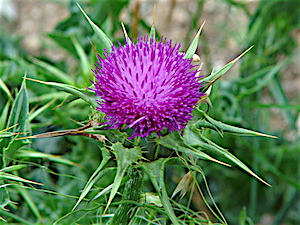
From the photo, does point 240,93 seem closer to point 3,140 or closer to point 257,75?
point 257,75

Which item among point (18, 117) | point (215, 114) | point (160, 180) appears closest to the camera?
point (160, 180)

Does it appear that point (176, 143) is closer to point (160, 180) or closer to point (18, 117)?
point (160, 180)

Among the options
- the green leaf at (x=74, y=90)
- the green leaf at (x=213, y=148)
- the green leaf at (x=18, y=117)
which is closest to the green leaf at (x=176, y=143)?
the green leaf at (x=213, y=148)

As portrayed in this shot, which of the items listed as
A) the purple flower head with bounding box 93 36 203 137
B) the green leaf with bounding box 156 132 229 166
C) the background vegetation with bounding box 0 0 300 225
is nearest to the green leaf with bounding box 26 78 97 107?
Result: the purple flower head with bounding box 93 36 203 137

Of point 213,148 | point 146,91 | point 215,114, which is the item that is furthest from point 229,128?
point 215,114

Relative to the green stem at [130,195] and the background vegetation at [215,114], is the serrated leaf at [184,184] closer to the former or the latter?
the green stem at [130,195]

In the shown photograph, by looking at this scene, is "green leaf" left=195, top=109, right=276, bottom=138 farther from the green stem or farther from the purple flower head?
the green stem
